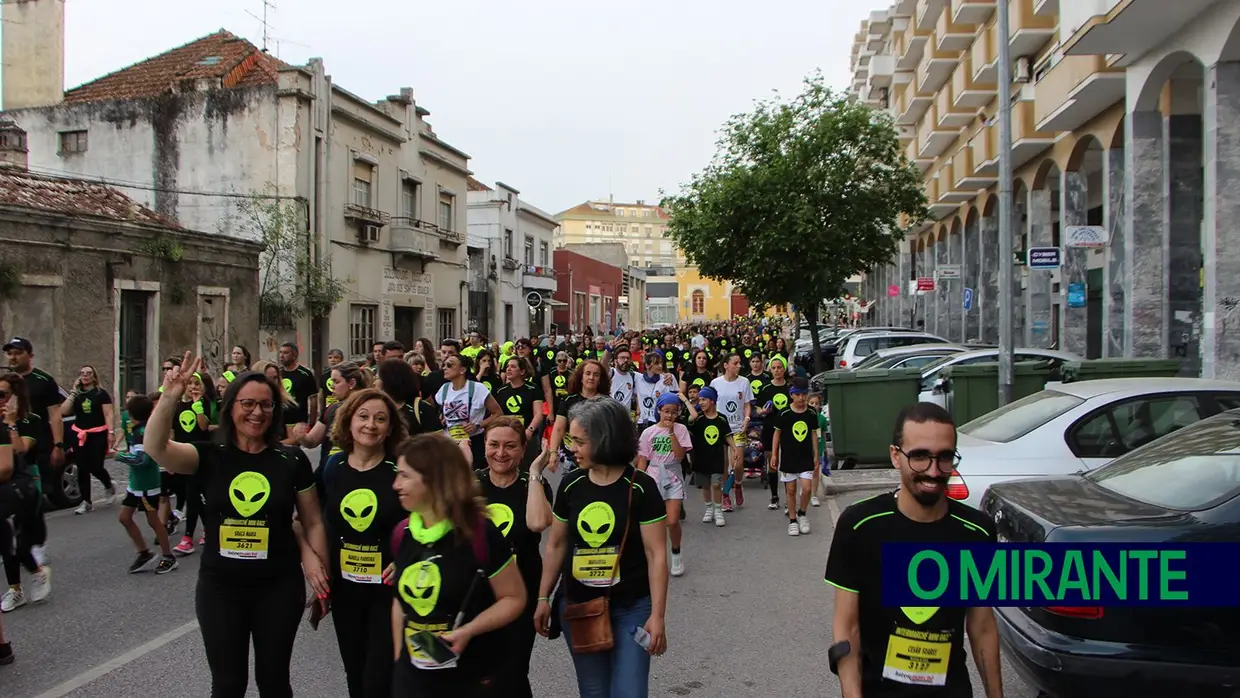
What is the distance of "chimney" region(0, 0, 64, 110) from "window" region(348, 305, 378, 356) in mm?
9670

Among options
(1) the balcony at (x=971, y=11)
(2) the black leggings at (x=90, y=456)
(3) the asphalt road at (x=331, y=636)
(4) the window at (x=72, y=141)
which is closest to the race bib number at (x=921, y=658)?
(3) the asphalt road at (x=331, y=636)

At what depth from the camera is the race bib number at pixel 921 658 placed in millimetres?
2803

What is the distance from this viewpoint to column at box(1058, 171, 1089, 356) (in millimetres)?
19797

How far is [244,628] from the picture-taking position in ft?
12.7

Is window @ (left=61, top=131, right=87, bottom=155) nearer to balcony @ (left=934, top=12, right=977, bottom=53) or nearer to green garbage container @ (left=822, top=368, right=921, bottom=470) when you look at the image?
green garbage container @ (left=822, top=368, right=921, bottom=470)

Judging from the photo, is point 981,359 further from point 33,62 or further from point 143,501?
point 33,62

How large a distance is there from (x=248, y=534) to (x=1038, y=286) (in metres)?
21.5

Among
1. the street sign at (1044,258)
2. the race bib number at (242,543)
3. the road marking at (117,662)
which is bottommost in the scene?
the road marking at (117,662)

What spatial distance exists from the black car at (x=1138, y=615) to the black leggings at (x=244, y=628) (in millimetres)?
2928

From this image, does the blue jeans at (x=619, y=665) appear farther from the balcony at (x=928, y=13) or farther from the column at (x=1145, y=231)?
the balcony at (x=928, y=13)

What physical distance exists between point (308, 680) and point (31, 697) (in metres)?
1.36

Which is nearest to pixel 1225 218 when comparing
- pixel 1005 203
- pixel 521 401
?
pixel 1005 203

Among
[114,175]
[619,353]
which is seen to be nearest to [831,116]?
[619,353]

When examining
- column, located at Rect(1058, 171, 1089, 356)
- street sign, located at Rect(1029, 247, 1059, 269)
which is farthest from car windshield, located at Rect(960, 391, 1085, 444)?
column, located at Rect(1058, 171, 1089, 356)
